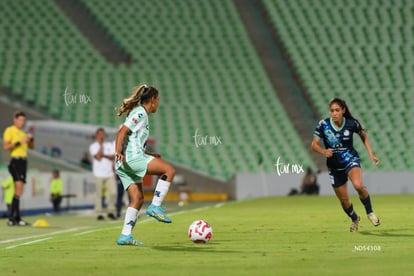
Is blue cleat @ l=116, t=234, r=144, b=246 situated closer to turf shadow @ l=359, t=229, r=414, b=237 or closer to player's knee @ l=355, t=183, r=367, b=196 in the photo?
turf shadow @ l=359, t=229, r=414, b=237

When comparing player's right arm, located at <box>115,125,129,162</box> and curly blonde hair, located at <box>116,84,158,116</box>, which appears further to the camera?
curly blonde hair, located at <box>116,84,158,116</box>

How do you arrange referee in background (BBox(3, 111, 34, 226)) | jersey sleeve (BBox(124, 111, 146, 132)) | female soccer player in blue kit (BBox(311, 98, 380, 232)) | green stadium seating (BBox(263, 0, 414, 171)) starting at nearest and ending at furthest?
jersey sleeve (BBox(124, 111, 146, 132)) → female soccer player in blue kit (BBox(311, 98, 380, 232)) → referee in background (BBox(3, 111, 34, 226)) → green stadium seating (BBox(263, 0, 414, 171))

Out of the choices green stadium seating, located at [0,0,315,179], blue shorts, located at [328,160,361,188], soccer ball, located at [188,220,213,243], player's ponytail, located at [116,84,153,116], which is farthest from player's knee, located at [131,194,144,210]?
green stadium seating, located at [0,0,315,179]

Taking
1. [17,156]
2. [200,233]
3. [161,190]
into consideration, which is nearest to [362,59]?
[17,156]

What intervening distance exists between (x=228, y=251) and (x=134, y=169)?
5.38 ft

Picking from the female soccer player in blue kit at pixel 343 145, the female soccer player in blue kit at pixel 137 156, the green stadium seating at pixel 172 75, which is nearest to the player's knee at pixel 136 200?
the female soccer player in blue kit at pixel 137 156

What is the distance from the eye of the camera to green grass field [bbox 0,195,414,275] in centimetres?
852

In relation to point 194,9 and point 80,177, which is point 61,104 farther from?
point 194,9

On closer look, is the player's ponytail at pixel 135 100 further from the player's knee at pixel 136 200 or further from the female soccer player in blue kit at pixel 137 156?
the player's knee at pixel 136 200

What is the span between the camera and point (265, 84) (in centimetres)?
4116

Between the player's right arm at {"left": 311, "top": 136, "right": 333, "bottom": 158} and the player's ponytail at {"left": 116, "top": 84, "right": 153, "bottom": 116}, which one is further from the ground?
the player's ponytail at {"left": 116, "top": 84, "right": 153, "bottom": 116}

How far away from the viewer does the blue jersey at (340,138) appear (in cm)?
1362

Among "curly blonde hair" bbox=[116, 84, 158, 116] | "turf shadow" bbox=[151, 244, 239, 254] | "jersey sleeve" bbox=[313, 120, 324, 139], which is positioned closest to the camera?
"turf shadow" bbox=[151, 244, 239, 254]

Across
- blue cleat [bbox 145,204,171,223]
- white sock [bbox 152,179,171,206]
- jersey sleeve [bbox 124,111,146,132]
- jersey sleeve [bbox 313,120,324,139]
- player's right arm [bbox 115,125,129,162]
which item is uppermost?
jersey sleeve [bbox 313,120,324,139]
